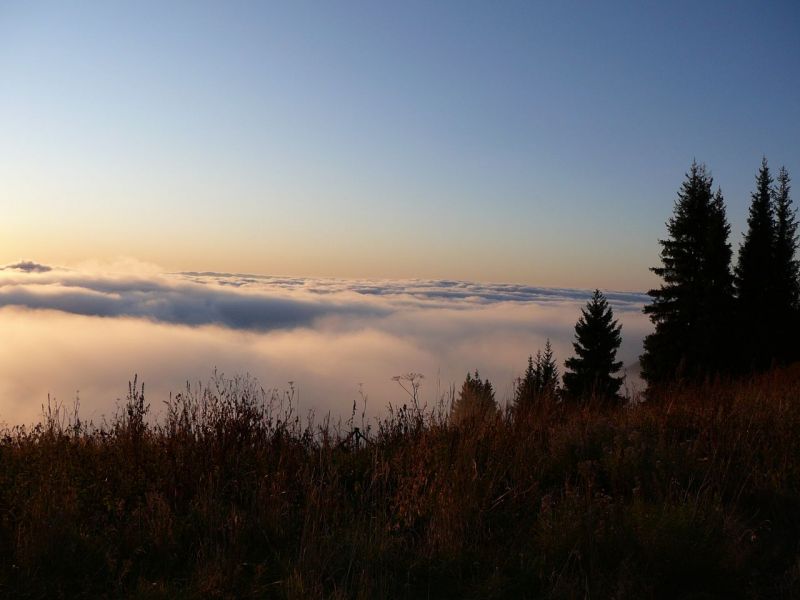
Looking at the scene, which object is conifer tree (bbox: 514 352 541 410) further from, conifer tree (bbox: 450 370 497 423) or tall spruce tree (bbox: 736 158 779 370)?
tall spruce tree (bbox: 736 158 779 370)

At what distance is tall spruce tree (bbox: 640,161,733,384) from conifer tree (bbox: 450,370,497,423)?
32.6 metres

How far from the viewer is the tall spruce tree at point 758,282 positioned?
40.1 m

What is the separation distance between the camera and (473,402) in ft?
23.1

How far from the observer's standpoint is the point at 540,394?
7812 mm

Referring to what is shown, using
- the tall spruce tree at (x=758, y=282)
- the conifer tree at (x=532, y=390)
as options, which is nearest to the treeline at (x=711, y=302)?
the tall spruce tree at (x=758, y=282)

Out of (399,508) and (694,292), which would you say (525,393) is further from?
(694,292)

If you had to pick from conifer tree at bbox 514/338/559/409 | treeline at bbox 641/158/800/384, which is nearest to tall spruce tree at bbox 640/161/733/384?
treeline at bbox 641/158/800/384

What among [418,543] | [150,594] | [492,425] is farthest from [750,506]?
[150,594]

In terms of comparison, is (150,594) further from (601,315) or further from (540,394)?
(601,315)

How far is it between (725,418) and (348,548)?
4372 millimetres

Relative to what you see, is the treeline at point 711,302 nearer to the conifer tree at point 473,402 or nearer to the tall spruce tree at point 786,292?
the tall spruce tree at point 786,292

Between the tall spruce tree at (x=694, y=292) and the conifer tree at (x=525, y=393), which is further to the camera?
the tall spruce tree at (x=694, y=292)

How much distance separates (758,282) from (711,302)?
4.25 metres

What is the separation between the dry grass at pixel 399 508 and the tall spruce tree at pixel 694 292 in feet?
111
